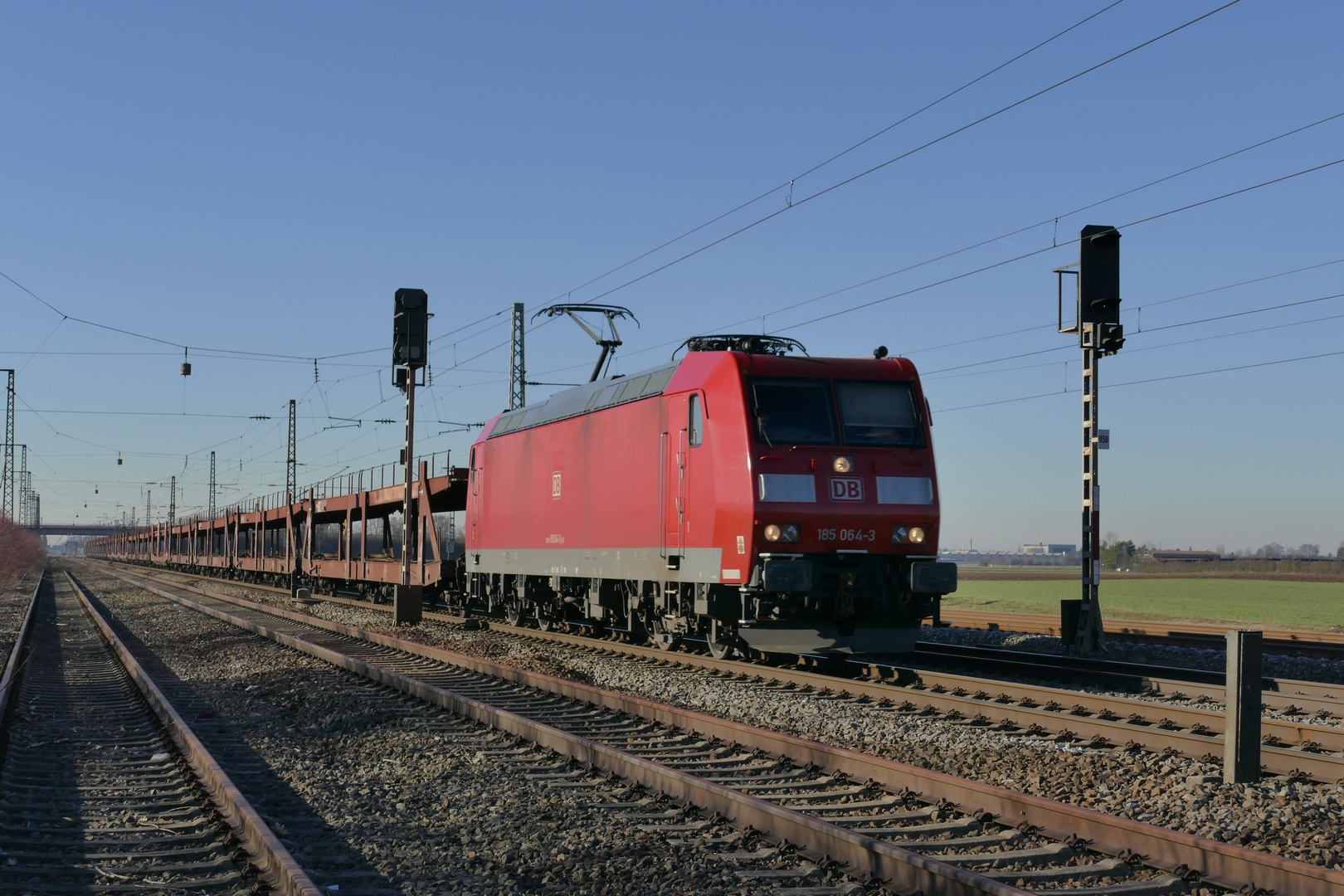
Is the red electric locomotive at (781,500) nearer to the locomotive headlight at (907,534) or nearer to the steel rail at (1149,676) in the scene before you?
the locomotive headlight at (907,534)

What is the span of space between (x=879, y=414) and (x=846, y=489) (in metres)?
1.11

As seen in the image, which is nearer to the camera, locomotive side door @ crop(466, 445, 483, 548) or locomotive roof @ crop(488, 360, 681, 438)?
locomotive roof @ crop(488, 360, 681, 438)

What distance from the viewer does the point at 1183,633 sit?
2012 cm

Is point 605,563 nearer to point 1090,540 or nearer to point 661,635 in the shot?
point 661,635

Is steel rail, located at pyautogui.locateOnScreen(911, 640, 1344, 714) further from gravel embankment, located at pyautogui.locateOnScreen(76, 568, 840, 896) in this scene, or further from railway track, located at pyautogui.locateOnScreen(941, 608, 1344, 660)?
gravel embankment, located at pyautogui.locateOnScreen(76, 568, 840, 896)

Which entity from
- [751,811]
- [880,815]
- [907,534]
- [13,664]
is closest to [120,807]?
[751,811]

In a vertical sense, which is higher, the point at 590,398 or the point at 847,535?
the point at 590,398

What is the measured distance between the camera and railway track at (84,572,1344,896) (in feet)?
16.6

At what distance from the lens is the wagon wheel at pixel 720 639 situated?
14.0 meters

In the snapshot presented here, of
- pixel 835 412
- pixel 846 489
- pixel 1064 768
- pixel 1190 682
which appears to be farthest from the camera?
pixel 835 412

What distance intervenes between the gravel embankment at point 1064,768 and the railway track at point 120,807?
4484mm

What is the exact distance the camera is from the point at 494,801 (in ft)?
23.3

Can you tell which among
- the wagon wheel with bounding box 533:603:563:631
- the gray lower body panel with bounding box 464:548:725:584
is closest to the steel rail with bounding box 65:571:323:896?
the gray lower body panel with bounding box 464:548:725:584

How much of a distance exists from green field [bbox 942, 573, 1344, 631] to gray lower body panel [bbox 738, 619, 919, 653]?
50.6ft
